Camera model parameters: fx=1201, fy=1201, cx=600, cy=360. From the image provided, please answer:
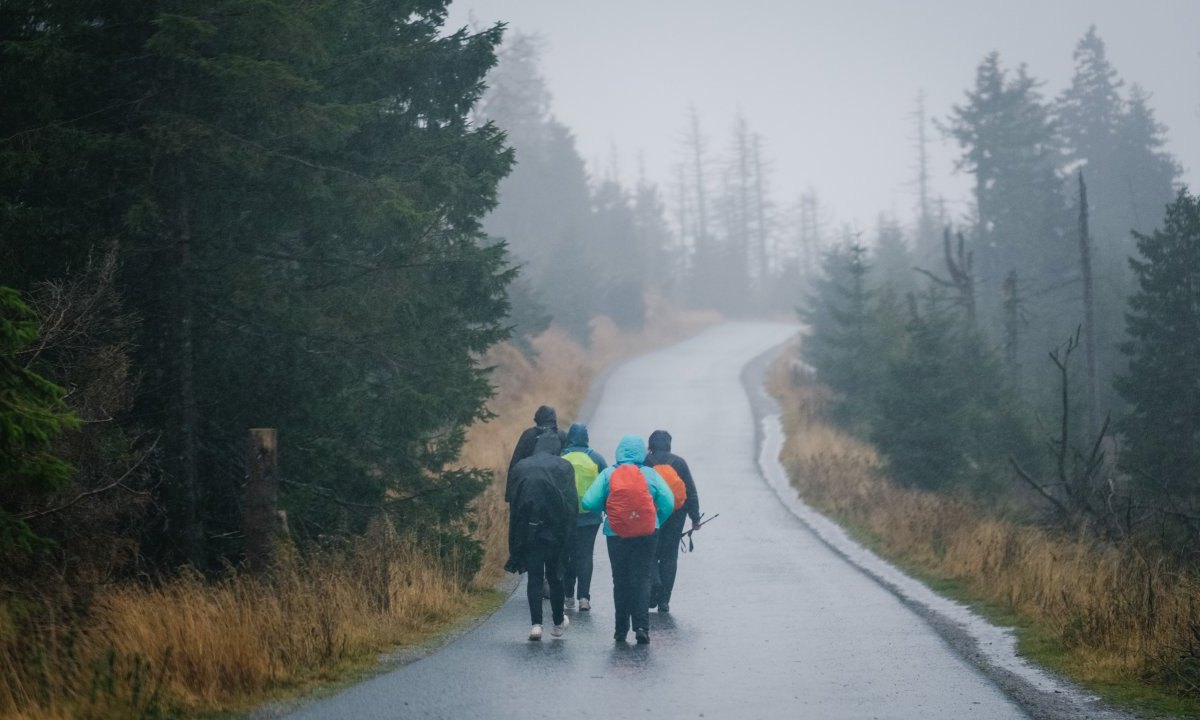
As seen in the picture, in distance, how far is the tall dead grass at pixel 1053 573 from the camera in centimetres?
966

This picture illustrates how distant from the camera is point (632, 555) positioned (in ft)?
36.3

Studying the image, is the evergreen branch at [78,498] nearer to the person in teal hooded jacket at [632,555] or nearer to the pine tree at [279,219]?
the pine tree at [279,219]

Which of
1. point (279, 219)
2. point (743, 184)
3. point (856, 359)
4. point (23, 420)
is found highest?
point (743, 184)

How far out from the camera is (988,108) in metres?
62.4

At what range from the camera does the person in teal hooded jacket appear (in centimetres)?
1097

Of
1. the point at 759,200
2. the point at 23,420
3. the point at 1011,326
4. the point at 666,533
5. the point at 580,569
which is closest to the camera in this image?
the point at 23,420

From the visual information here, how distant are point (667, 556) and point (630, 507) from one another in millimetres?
2417

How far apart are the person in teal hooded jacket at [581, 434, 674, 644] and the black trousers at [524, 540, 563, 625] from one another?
0.52 m

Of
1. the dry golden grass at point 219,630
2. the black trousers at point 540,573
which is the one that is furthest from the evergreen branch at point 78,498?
the black trousers at point 540,573

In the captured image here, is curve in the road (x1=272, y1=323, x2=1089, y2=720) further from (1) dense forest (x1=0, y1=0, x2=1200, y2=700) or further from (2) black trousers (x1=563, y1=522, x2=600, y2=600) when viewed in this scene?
(1) dense forest (x1=0, y1=0, x2=1200, y2=700)

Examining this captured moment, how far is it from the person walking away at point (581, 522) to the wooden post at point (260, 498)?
293 centimetres

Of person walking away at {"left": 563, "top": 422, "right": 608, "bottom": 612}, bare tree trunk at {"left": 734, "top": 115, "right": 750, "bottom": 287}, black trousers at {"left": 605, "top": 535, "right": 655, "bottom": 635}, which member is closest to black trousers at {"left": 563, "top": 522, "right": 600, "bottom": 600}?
person walking away at {"left": 563, "top": 422, "right": 608, "bottom": 612}

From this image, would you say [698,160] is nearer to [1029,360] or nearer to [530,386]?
[1029,360]

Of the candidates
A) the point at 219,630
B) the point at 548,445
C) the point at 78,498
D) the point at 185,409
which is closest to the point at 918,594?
the point at 548,445
